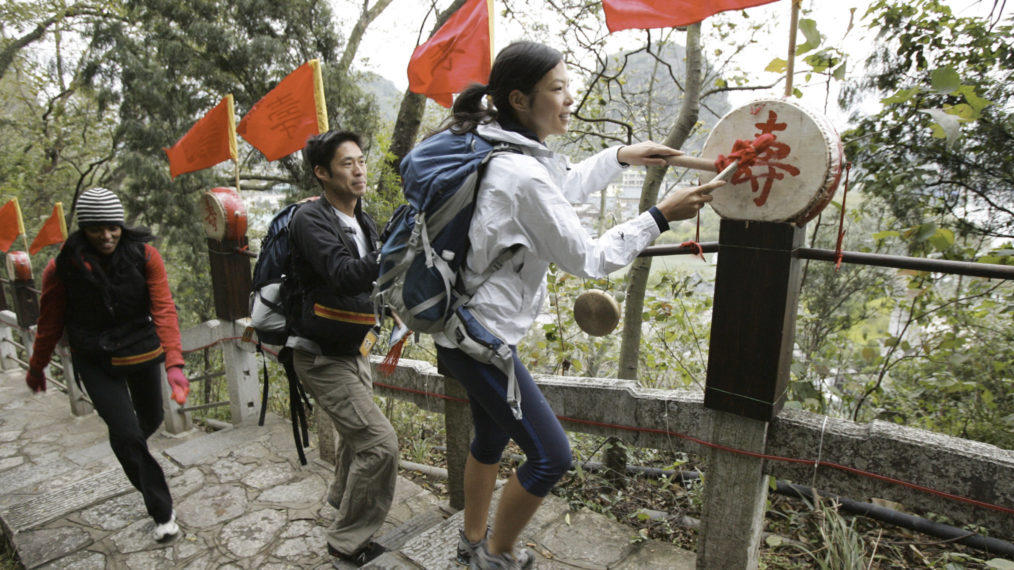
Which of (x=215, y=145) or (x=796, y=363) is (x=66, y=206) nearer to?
(x=215, y=145)

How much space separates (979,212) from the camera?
3633mm

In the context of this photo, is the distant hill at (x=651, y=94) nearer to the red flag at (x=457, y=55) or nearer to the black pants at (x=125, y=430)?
the red flag at (x=457, y=55)

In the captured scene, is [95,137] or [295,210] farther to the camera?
[95,137]

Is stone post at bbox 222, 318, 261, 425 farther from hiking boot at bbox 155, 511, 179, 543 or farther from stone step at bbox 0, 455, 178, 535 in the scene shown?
hiking boot at bbox 155, 511, 179, 543

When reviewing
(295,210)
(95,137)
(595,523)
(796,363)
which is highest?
(95,137)

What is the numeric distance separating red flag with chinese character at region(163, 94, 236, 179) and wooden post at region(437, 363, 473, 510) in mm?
2723

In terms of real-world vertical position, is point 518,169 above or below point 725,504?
above

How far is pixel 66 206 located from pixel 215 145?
1274 centimetres

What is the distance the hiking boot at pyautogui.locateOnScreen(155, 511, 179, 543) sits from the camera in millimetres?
2713

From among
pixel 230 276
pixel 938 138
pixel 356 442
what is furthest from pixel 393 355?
pixel 938 138

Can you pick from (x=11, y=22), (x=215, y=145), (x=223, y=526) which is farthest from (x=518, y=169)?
(x=11, y=22)

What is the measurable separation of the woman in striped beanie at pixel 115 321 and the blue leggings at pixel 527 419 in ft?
5.31

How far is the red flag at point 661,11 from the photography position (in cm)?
200

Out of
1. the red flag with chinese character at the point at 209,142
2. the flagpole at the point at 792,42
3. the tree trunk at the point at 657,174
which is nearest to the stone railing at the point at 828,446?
the flagpole at the point at 792,42
